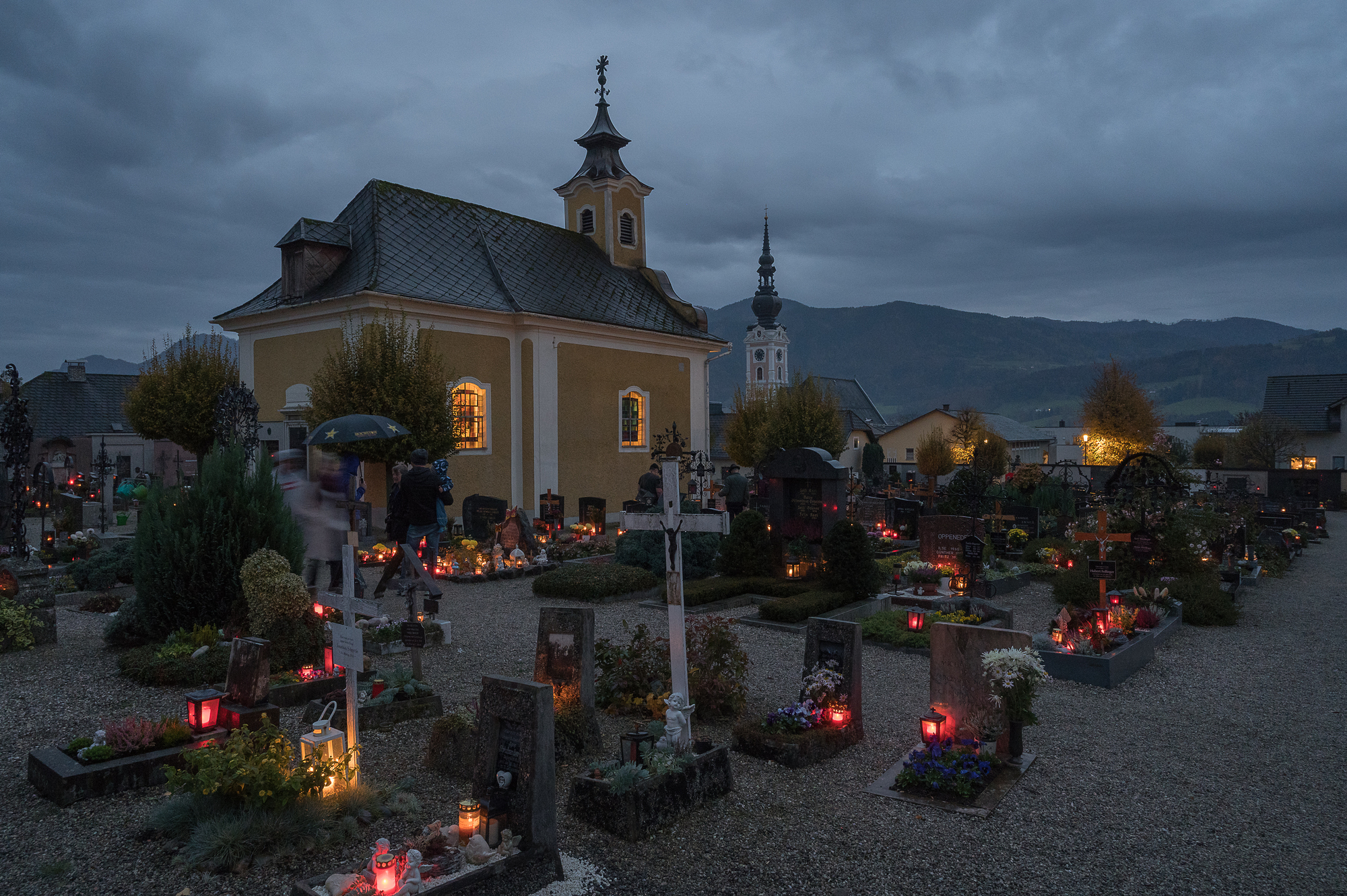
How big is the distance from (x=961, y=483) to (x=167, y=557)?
19.1 metres

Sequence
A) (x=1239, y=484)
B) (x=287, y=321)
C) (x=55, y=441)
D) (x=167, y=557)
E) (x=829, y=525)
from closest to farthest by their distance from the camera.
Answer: (x=167, y=557) → (x=829, y=525) → (x=287, y=321) → (x=1239, y=484) → (x=55, y=441)

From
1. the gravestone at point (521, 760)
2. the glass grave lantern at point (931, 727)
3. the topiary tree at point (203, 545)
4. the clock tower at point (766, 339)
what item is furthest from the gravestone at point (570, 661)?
the clock tower at point (766, 339)

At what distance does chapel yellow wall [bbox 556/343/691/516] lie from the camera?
78.2 feet

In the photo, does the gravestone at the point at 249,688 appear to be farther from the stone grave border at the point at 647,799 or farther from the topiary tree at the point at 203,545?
the stone grave border at the point at 647,799

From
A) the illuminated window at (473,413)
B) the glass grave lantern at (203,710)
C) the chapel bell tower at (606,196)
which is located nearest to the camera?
the glass grave lantern at (203,710)

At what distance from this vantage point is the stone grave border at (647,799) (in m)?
4.92

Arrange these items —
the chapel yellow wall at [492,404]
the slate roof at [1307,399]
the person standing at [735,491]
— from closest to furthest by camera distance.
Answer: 1. the person standing at [735,491]
2. the chapel yellow wall at [492,404]
3. the slate roof at [1307,399]

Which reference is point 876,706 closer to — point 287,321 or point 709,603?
point 709,603

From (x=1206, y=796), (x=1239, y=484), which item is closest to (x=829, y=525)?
(x=1206, y=796)

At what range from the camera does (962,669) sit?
6418mm

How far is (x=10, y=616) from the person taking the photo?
890 centimetres

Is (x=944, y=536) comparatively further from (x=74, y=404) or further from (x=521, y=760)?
(x=74, y=404)

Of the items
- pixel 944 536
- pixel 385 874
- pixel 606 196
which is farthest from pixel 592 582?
pixel 606 196

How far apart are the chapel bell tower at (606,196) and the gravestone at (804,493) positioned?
53.8ft
